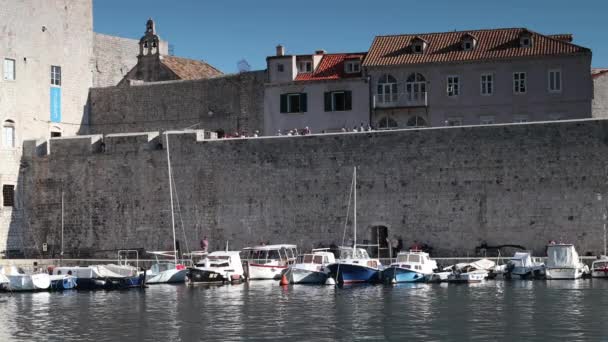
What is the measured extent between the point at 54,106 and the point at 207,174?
29.2 feet

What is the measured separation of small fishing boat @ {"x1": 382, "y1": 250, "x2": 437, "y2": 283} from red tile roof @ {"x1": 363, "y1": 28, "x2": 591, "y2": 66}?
10.2 metres

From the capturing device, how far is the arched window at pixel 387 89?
161ft

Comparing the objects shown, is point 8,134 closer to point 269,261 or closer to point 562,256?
point 269,261

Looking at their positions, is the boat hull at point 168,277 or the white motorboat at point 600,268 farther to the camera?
the boat hull at point 168,277

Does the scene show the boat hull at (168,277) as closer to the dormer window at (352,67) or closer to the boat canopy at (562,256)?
the dormer window at (352,67)

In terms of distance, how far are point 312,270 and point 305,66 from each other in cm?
1190

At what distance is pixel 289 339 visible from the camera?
28094 millimetres

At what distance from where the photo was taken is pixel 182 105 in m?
52.7

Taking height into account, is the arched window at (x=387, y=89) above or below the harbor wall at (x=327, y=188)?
above

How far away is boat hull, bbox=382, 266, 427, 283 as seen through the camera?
4078 centimetres

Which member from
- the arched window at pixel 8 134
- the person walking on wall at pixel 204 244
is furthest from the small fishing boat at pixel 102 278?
the arched window at pixel 8 134

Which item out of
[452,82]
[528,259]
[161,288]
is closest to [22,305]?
[161,288]

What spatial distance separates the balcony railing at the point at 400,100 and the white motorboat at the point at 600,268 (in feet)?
35.2

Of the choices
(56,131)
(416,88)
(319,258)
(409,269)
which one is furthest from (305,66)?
(409,269)
